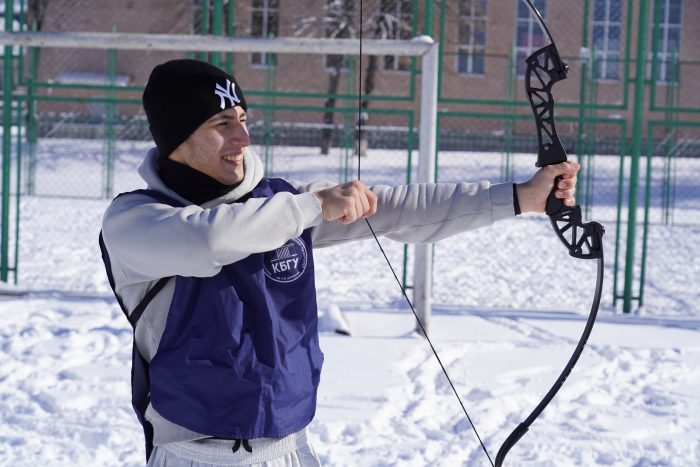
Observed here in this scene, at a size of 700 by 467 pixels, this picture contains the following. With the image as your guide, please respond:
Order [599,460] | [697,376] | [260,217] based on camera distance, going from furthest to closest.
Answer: [697,376], [599,460], [260,217]

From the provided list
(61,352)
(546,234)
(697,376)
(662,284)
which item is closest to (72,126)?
(546,234)

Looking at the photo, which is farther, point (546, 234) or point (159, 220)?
point (546, 234)

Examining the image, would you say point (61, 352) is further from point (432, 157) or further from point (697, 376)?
point (697, 376)

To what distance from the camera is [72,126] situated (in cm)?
1973

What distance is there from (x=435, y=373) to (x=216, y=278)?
3624mm

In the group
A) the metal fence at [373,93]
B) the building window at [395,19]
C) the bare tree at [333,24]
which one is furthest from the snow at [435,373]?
the bare tree at [333,24]

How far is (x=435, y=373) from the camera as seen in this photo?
5.28 m

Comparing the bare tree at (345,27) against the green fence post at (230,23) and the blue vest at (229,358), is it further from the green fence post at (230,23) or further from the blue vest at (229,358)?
the blue vest at (229,358)

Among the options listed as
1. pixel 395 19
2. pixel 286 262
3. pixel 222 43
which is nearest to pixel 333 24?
pixel 395 19

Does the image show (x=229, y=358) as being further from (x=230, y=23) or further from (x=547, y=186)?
(x=230, y=23)

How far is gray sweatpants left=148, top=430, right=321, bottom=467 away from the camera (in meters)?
1.84

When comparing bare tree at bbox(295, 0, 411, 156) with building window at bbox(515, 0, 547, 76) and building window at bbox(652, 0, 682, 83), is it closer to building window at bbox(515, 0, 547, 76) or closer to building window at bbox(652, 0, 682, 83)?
building window at bbox(515, 0, 547, 76)

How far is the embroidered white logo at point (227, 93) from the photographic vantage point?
1903 mm

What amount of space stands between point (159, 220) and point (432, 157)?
4.23m
